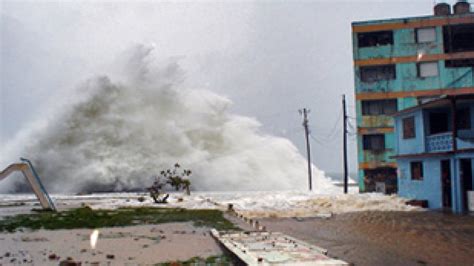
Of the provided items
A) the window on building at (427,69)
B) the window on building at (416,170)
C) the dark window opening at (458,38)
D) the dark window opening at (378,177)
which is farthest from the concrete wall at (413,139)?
the dark window opening at (458,38)

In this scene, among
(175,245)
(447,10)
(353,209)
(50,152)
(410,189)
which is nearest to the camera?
(175,245)

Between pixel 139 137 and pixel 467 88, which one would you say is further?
pixel 139 137

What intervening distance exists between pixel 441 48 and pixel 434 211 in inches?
918

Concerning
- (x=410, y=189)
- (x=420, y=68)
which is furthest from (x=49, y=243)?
(x=420, y=68)

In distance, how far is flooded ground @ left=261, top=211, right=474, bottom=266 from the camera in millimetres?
10430

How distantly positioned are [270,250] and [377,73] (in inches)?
1393

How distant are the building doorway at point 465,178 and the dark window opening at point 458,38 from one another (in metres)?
21.8

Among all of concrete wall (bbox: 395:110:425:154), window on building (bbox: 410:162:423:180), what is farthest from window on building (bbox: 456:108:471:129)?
window on building (bbox: 410:162:423:180)

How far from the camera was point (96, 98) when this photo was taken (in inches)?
2366

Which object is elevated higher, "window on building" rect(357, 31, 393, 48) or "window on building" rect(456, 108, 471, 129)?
"window on building" rect(357, 31, 393, 48)

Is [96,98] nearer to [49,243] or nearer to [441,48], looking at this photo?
[441,48]

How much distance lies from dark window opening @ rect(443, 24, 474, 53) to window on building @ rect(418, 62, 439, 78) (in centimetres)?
172

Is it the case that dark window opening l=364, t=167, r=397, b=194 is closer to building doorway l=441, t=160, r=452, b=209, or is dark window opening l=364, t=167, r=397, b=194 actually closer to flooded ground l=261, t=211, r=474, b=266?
building doorway l=441, t=160, r=452, b=209

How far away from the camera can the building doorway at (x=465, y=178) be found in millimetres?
22000
